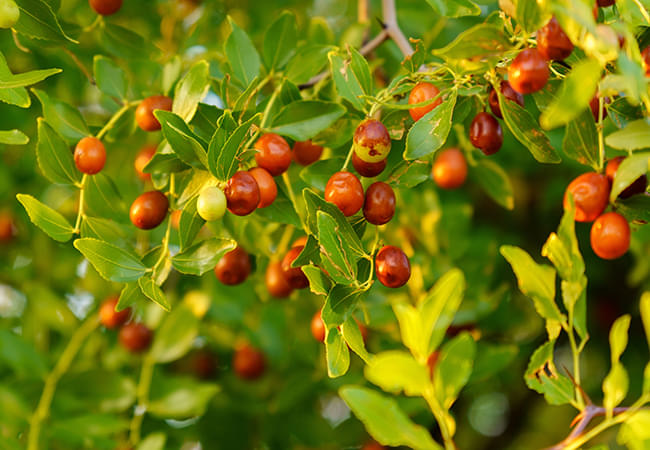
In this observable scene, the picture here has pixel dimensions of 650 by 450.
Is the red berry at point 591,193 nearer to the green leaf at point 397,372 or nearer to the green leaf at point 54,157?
the green leaf at point 397,372

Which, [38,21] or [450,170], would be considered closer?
[38,21]

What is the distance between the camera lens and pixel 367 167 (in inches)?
44.3

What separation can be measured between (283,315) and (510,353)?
73 cm

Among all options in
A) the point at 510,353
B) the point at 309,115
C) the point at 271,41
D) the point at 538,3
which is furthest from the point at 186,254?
the point at 510,353

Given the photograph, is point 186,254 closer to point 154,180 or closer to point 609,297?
point 154,180

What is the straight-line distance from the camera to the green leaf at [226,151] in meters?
1.02

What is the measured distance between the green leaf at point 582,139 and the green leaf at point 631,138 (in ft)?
0.38

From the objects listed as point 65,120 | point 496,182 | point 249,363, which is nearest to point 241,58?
point 65,120

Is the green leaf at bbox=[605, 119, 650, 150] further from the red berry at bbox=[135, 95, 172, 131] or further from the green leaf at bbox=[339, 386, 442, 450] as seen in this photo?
the red berry at bbox=[135, 95, 172, 131]

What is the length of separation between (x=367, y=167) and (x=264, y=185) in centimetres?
17

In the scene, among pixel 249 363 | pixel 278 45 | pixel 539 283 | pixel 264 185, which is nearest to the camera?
pixel 539 283

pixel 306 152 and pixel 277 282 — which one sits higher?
pixel 306 152

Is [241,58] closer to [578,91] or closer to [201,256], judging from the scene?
[201,256]

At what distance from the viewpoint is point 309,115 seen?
1.21 metres
